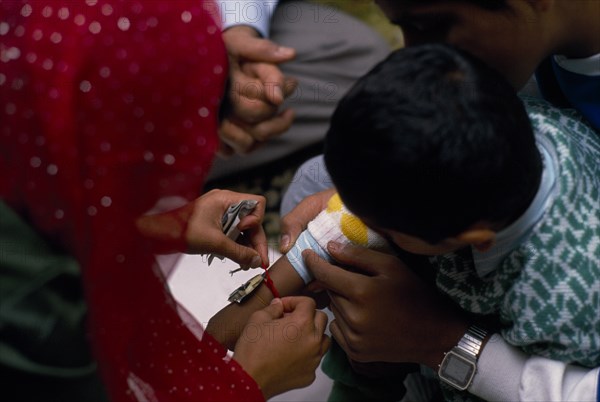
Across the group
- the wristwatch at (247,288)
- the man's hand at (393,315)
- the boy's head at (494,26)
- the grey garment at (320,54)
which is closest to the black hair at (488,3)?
the boy's head at (494,26)

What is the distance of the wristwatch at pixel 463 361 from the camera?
32.1 inches

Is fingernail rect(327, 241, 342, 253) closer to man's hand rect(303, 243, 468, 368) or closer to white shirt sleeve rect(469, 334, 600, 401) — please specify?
man's hand rect(303, 243, 468, 368)

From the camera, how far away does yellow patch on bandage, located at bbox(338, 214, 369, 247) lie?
908 mm

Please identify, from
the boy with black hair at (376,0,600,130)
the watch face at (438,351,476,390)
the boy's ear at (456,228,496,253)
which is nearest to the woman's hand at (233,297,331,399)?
the watch face at (438,351,476,390)

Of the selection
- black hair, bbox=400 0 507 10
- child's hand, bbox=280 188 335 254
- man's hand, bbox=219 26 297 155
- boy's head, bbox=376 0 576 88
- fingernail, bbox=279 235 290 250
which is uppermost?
black hair, bbox=400 0 507 10

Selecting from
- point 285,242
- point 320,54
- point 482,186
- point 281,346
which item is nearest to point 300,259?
point 285,242

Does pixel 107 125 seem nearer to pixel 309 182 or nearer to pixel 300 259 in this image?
pixel 300 259

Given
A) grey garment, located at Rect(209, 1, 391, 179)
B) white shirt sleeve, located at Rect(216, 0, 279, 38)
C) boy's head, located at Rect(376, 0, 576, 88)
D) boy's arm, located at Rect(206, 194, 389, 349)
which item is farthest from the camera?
grey garment, located at Rect(209, 1, 391, 179)

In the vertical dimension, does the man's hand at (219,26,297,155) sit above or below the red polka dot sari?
below

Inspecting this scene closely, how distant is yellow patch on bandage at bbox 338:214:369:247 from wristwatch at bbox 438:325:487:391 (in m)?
0.18

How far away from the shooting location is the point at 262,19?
1121mm

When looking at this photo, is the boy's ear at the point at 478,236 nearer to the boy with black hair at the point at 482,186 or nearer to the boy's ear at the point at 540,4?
the boy with black hair at the point at 482,186

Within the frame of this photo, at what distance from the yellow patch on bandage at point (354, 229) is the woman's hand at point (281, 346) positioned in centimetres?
10

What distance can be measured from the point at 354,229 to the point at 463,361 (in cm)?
21
